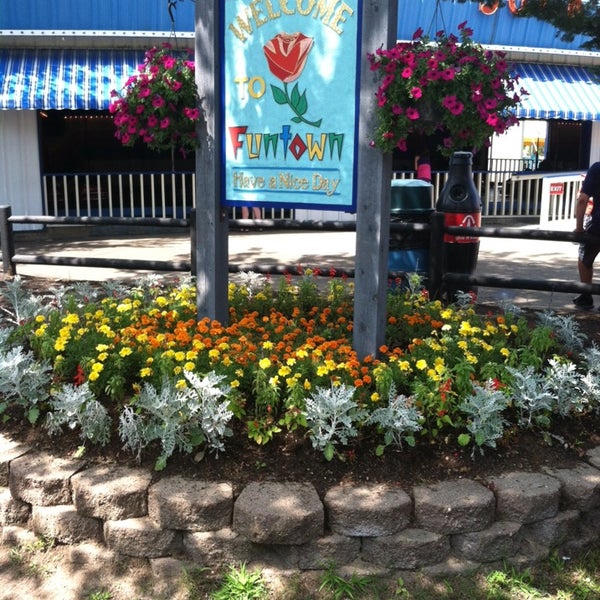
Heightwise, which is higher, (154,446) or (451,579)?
(154,446)

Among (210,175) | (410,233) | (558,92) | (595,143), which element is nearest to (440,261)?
(410,233)

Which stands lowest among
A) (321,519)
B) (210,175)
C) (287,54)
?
(321,519)

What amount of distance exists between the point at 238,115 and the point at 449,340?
1.81 meters

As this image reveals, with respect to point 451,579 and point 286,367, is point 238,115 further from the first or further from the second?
point 451,579

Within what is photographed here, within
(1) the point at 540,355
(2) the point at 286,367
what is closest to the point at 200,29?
(2) the point at 286,367

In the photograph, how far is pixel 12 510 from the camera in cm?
347

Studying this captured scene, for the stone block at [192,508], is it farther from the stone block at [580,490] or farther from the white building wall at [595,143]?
the white building wall at [595,143]

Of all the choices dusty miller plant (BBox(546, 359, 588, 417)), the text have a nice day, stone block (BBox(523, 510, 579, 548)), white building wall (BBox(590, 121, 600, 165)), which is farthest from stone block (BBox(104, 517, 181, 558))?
white building wall (BBox(590, 121, 600, 165))

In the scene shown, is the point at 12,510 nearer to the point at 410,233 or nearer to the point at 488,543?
the point at 488,543

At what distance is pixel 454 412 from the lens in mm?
3621

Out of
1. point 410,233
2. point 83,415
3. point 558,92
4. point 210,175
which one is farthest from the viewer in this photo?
point 558,92

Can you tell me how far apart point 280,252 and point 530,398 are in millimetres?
7195

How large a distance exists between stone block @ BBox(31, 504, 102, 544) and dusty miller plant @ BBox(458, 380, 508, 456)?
5.46 feet

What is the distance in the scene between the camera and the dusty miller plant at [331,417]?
336cm
